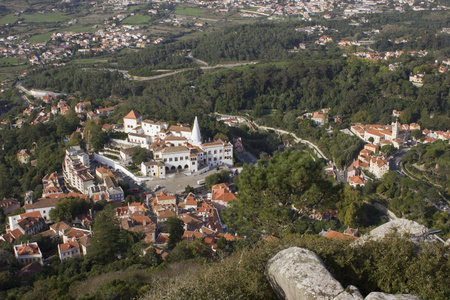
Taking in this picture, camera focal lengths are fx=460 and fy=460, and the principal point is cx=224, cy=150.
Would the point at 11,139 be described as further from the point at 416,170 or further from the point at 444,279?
the point at 444,279

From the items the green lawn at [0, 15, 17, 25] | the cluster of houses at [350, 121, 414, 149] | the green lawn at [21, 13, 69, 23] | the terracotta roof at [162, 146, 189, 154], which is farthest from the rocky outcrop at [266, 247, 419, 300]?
the green lawn at [21, 13, 69, 23]

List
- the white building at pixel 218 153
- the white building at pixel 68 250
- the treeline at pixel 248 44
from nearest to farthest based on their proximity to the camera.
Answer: the white building at pixel 68 250, the white building at pixel 218 153, the treeline at pixel 248 44

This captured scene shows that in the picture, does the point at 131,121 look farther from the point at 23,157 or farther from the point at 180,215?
the point at 180,215

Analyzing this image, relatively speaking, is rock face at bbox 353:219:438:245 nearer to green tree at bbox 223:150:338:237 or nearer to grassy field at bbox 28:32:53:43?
green tree at bbox 223:150:338:237

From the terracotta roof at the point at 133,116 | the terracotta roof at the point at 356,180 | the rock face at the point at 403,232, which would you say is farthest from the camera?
the terracotta roof at the point at 133,116

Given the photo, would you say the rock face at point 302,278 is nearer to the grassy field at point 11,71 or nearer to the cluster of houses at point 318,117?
the cluster of houses at point 318,117

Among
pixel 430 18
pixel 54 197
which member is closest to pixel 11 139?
pixel 54 197

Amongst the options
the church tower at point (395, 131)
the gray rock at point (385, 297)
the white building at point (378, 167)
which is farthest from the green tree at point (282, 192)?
the church tower at point (395, 131)
